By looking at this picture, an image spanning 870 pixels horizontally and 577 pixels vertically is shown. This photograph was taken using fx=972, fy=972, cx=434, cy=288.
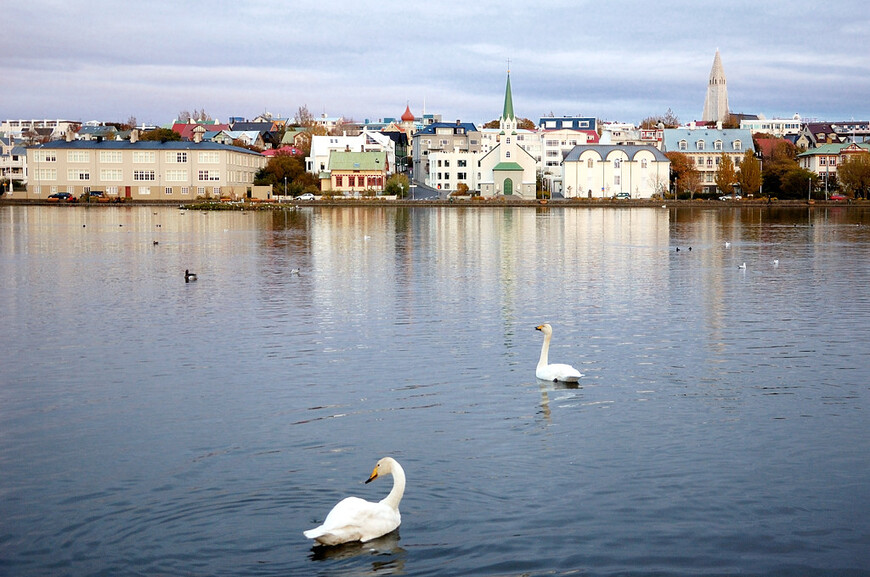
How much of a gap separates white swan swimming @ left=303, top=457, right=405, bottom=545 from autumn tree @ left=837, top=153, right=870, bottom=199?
11402 centimetres

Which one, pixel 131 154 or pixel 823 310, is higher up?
pixel 131 154

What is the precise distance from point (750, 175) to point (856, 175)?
11643 mm

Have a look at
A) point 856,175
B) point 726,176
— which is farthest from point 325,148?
point 856,175

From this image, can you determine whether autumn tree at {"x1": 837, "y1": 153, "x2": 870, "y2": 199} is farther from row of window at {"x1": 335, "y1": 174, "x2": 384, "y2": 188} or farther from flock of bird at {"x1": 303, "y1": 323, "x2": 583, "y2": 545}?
flock of bird at {"x1": 303, "y1": 323, "x2": 583, "y2": 545}

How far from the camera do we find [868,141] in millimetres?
141875

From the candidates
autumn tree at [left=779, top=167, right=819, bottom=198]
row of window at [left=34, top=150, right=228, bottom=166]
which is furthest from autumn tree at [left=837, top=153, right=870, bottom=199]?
row of window at [left=34, top=150, right=228, bottom=166]

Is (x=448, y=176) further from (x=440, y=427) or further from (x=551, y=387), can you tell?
(x=440, y=427)

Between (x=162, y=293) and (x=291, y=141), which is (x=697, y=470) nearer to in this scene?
(x=162, y=293)

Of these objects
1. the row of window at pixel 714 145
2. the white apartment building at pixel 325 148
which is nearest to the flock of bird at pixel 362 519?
the white apartment building at pixel 325 148

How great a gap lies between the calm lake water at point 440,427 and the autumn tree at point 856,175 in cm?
9185

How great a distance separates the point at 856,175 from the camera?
112 m

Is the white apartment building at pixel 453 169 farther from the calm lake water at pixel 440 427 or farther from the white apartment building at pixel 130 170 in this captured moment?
the calm lake water at pixel 440 427

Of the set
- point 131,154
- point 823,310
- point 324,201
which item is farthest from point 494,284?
point 131,154

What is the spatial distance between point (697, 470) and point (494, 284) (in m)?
18.0
